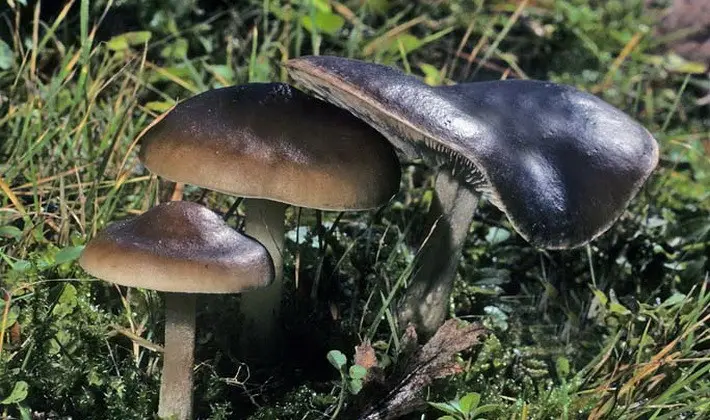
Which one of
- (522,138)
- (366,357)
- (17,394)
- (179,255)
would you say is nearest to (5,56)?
(17,394)

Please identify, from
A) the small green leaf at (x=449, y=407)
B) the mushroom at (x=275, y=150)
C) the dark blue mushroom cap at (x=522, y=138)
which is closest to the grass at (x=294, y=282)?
the small green leaf at (x=449, y=407)

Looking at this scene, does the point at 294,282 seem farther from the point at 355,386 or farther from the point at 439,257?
the point at 355,386

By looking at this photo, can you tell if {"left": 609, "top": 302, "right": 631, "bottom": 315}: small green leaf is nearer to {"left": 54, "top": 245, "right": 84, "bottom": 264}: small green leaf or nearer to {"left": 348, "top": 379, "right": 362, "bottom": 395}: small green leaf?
{"left": 348, "top": 379, "right": 362, "bottom": 395}: small green leaf

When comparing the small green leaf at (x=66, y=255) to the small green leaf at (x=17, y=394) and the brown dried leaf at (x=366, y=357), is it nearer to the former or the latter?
the small green leaf at (x=17, y=394)

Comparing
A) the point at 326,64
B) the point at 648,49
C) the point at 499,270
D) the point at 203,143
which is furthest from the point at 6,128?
the point at 648,49

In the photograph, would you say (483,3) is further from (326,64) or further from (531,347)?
(326,64)

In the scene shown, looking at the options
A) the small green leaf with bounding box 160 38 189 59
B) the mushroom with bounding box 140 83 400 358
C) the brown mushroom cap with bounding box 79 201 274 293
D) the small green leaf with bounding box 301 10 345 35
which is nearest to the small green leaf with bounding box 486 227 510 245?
the mushroom with bounding box 140 83 400 358
